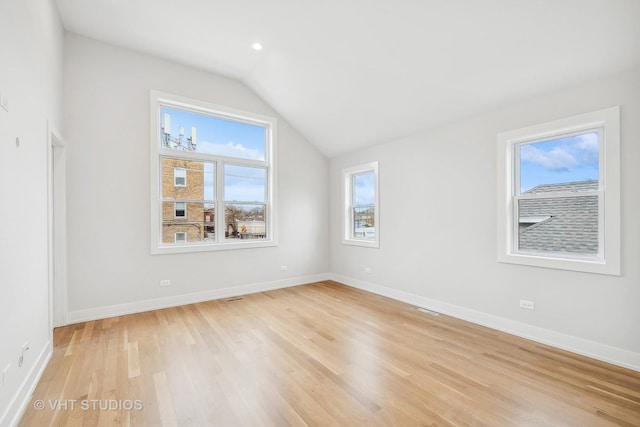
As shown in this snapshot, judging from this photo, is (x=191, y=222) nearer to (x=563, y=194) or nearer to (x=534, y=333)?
(x=534, y=333)

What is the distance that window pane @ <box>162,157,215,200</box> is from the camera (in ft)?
14.5

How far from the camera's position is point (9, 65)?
1946 mm

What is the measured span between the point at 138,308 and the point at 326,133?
13.4ft

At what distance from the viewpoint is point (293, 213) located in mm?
5594

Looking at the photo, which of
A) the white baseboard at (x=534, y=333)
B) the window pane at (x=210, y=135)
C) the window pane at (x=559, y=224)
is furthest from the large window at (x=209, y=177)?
the window pane at (x=559, y=224)

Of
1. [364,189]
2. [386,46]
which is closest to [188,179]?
[364,189]

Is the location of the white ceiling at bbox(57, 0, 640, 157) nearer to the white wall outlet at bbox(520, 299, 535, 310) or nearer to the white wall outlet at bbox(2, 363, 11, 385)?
the white wall outlet at bbox(520, 299, 535, 310)

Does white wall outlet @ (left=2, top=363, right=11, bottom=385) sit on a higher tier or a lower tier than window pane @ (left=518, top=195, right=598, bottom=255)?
lower

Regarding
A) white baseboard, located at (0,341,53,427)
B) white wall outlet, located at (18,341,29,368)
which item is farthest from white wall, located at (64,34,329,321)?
white wall outlet, located at (18,341,29,368)

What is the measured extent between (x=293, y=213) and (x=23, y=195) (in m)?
3.84

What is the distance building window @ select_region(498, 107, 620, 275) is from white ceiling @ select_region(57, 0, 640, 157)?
480 millimetres

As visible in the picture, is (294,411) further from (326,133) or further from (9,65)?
(326,133)

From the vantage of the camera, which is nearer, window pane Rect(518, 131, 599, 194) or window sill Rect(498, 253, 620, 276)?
window sill Rect(498, 253, 620, 276)

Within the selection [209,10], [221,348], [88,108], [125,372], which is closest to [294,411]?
[221,348]
